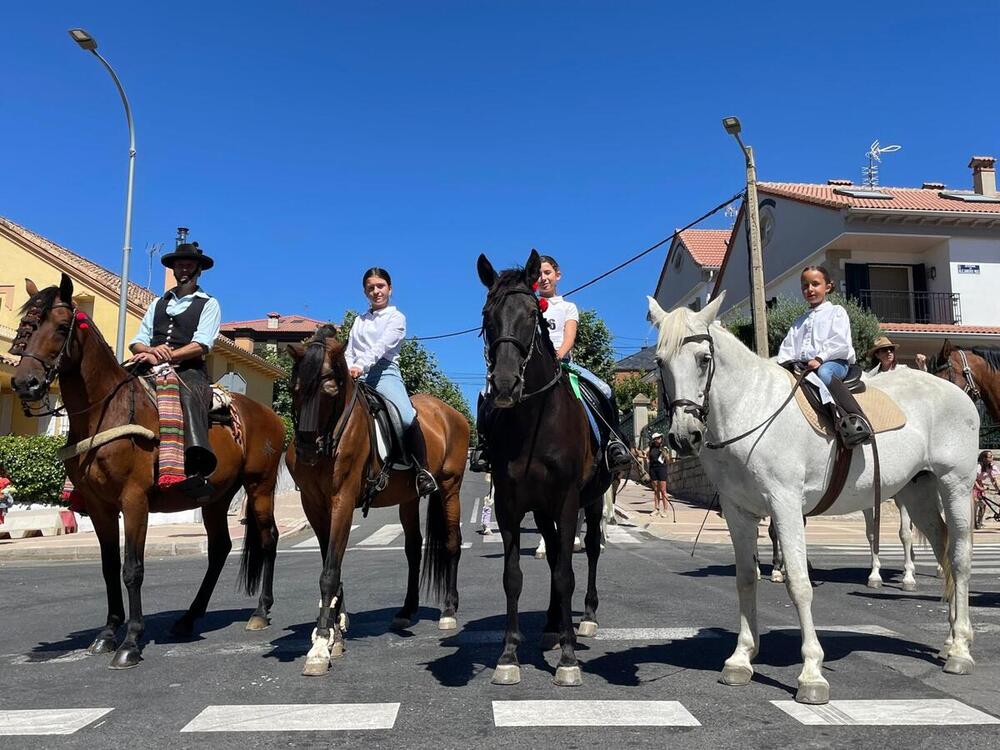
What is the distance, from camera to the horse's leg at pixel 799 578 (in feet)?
15.4

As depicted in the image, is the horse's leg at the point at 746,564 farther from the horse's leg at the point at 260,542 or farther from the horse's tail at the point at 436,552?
the horse's leg at the point at 260,542

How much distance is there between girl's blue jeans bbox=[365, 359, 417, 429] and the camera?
23.0ft

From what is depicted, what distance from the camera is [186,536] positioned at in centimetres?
1727

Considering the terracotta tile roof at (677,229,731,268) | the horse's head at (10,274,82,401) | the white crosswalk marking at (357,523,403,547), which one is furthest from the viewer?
the terracotta tile roof at (677,229,731,268)

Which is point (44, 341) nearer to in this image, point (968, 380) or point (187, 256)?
point (187, 256)

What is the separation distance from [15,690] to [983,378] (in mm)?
9487

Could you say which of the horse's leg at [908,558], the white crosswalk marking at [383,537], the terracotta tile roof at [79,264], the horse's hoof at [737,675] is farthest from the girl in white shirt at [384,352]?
the terracotta tile roof at [79,264]

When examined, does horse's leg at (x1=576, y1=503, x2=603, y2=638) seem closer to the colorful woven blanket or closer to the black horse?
the black horse

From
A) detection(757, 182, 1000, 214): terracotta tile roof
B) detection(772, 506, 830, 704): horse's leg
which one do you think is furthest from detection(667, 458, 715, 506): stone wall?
detection(772, 506, 830, 704): horse's leg

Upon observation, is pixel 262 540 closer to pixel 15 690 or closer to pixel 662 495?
pixel 15 690

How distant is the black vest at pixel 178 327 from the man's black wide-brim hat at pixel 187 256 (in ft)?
1.09

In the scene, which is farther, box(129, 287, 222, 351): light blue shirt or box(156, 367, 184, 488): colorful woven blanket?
box(129, 287, 222, 351): light blue shirt

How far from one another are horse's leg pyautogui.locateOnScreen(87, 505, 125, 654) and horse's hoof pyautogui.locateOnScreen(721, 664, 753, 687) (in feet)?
15.4

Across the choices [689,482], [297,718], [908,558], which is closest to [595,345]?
[689,482]
